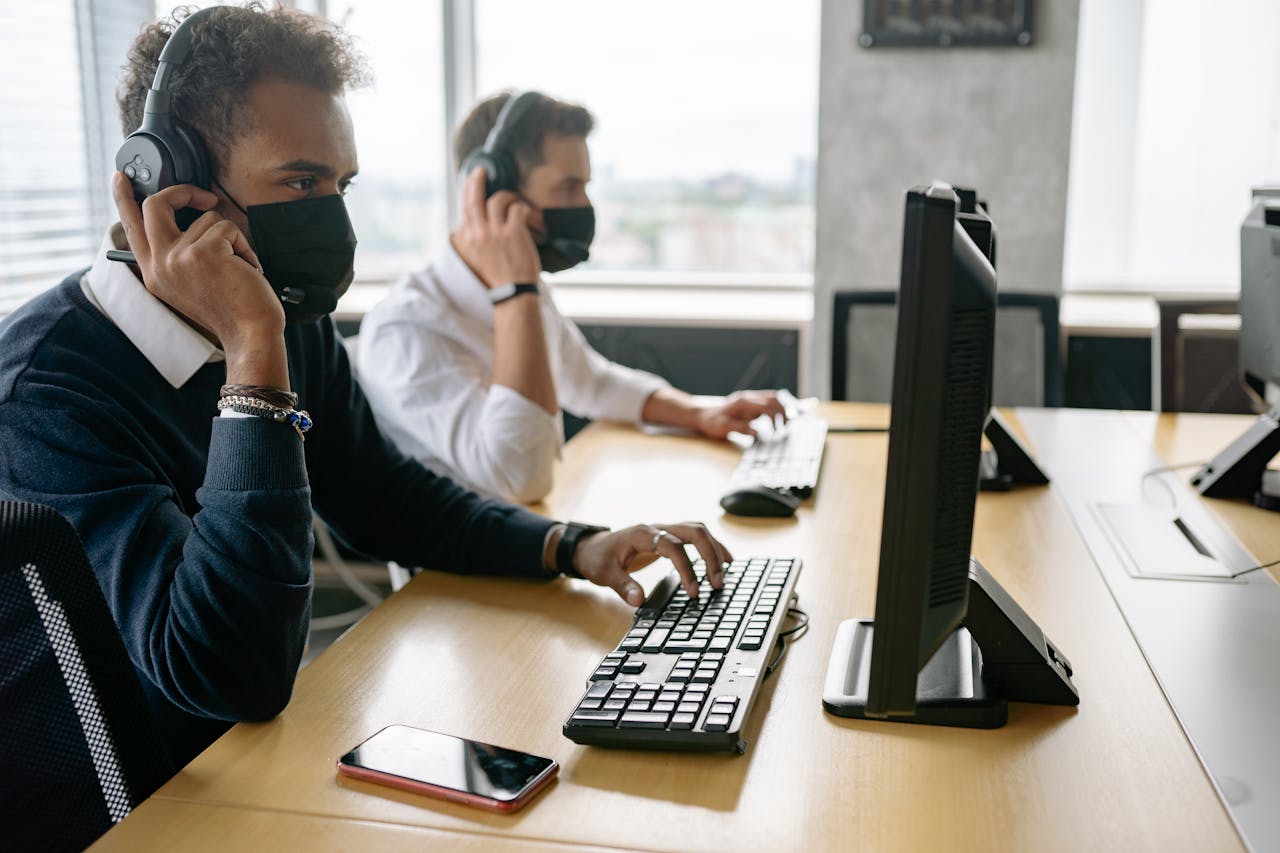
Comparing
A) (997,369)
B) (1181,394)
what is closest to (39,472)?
(1181,394)

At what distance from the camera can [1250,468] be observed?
1664 mm

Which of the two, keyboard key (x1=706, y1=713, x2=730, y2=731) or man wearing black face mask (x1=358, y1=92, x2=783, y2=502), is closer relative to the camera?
keyboard key (x1=706, y1=713, x2=730, y2=731)

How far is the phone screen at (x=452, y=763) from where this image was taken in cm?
Answer: 83

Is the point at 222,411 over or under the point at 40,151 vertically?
under

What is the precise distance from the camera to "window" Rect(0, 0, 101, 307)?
7.82ft

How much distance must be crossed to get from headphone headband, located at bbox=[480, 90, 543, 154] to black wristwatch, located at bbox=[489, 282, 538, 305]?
247mm

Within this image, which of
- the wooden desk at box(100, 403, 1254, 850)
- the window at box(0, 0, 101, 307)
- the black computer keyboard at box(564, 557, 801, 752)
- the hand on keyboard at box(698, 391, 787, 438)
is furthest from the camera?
the window at box(0, 0, 101, 307)

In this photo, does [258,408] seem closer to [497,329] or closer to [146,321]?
[146,321]

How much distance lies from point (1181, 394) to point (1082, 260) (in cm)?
101

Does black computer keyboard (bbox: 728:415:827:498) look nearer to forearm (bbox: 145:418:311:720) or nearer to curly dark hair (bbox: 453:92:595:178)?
curly dark hair (bbox: 453:92:595:178)

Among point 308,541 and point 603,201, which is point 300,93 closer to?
point 308,541

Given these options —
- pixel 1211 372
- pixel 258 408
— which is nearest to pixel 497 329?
pixel 258 408

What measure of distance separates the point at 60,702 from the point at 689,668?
49 cm

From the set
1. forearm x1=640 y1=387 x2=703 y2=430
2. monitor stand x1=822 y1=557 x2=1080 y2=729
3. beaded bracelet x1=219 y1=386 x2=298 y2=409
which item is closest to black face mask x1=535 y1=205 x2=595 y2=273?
forearm x1=640 y1=387 x2=703 y2=430
